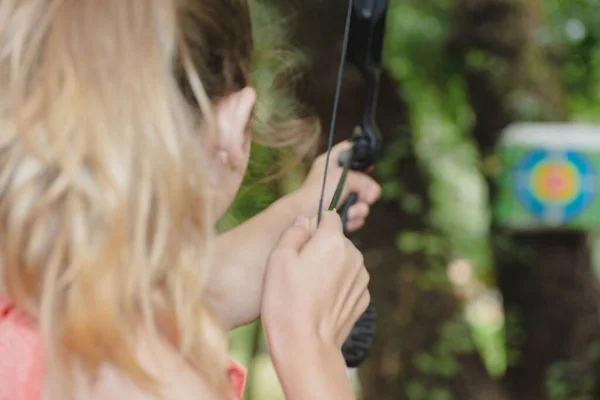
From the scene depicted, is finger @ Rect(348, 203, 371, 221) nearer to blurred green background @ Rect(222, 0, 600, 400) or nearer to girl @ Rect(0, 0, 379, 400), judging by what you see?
girl @ Rect(0, 0, 379, 400)

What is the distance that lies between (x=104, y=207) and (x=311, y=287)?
14cm

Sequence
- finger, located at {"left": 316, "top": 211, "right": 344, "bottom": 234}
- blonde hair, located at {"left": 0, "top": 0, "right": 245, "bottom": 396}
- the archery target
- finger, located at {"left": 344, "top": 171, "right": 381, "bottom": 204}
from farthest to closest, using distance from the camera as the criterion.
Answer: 1. the archery target
2. finger, located at {"left": 344, "top": 171, "right": 381, "bottom": 204}
3. finger, located at {"left": 316, "top": 211, "right": 344, "bottom": 234}
4. blonde hair, located at {"left": 0, "top": 0, "right": 245, "bottom": 396}

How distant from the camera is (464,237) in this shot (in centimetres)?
154

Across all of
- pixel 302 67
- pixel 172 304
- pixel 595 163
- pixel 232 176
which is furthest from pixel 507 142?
pixel 172 304

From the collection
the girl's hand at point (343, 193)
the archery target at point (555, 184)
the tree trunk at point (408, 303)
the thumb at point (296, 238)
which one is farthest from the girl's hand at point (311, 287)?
the archery target at point (555, 184)

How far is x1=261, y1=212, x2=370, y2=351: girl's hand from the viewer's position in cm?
50

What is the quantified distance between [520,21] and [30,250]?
108 cm

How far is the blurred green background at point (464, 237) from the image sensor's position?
4.38ft

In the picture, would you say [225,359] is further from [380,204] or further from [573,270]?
[573,270]

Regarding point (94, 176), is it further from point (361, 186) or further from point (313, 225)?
point (361, 186)

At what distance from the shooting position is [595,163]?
1.31 m

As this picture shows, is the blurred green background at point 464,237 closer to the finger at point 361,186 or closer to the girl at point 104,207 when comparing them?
the finger at point 361,186

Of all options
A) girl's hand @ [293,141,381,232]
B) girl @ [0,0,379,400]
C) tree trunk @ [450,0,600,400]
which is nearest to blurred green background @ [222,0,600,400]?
tree trunk @ [450,0,600,400]

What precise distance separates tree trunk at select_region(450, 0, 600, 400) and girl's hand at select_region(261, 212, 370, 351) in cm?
89
